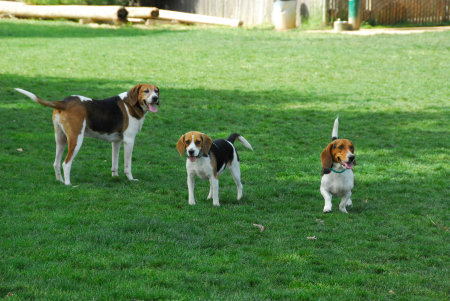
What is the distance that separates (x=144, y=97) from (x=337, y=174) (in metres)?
3.10

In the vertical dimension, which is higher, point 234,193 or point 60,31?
point 60,31

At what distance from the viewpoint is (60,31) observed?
2838 centimetres

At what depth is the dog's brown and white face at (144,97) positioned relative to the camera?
9273mm

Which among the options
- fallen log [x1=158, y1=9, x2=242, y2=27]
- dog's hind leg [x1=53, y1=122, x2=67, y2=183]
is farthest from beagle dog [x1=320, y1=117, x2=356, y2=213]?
fallen log [x1=158, y1=9, x2=242, y2=27]

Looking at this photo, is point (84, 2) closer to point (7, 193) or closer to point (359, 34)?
point (359, 34)

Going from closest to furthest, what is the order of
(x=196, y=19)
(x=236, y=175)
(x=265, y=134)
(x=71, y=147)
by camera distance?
(x=236, y=175), (x=71, y=147), (x=265, y=134), (x=196, y=19)

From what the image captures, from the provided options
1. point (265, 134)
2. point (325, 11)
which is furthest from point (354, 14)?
point (265, 134)

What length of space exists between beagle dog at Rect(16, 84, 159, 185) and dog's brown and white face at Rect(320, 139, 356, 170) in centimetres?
276

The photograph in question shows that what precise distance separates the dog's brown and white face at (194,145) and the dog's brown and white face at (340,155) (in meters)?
1.47

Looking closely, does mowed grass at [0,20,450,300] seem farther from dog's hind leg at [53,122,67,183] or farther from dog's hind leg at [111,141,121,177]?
dog's hind leg at [111,141,121,177]

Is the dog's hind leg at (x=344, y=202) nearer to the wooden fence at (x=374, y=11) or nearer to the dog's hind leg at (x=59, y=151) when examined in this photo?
the dog's hind leg at (x=59, y=151)

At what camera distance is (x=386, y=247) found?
667cm

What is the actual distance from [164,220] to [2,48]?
18.2 m

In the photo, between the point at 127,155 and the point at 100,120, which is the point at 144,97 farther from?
the point at 127,155
